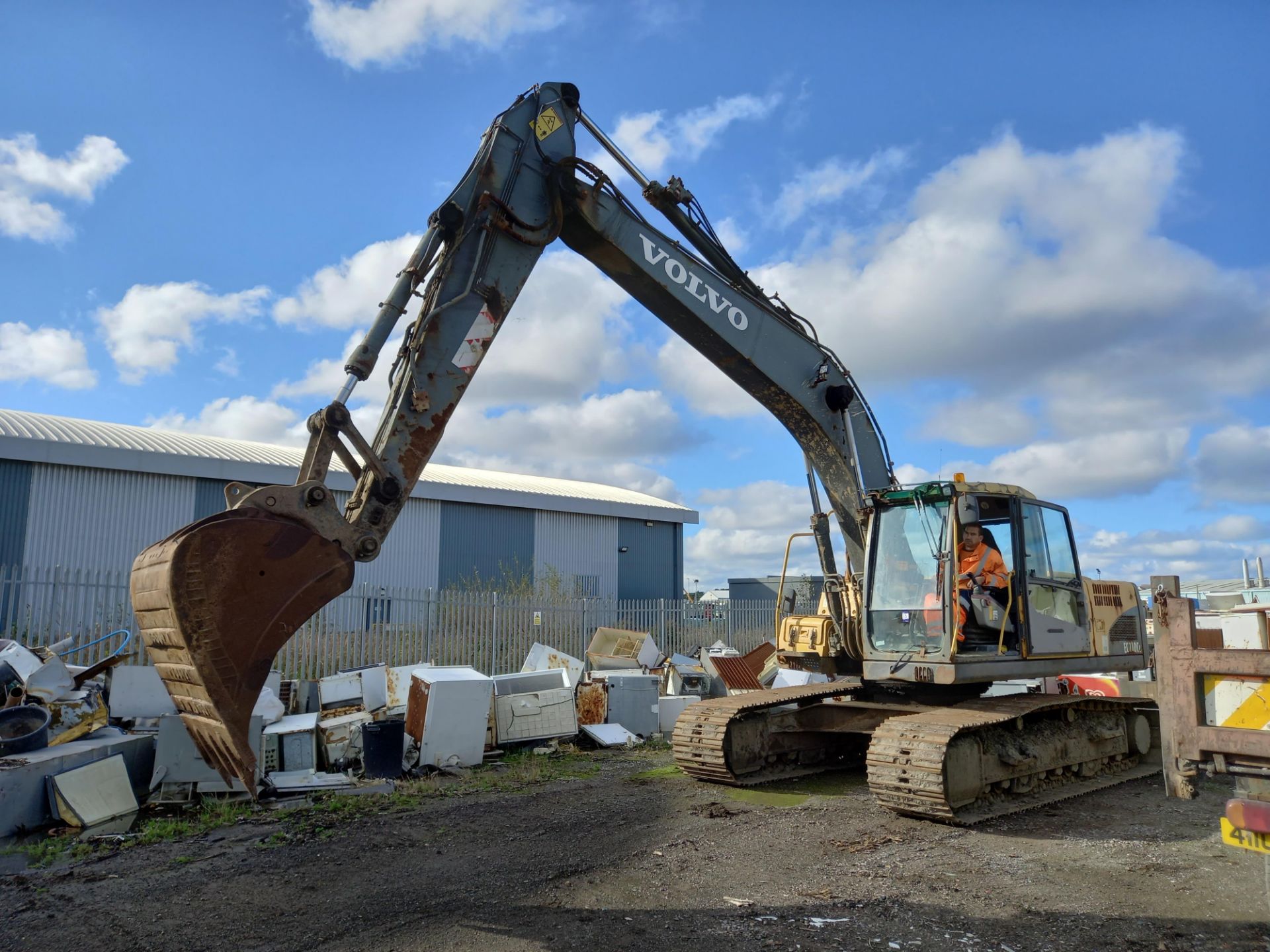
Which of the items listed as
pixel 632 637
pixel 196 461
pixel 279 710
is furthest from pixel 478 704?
pixel 196 461

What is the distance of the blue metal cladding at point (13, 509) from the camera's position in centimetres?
1786

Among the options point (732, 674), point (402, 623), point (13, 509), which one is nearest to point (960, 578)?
point (732, 674)

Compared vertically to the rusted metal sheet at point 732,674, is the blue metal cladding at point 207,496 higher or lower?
higher

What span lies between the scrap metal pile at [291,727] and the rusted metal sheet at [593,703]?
17mm

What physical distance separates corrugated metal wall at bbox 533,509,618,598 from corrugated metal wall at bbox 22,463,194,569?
9.70m

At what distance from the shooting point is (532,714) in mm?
10805

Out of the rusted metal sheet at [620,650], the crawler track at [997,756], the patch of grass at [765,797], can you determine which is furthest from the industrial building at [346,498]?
the crawler track at [997,756]

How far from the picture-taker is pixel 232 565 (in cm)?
→ 454

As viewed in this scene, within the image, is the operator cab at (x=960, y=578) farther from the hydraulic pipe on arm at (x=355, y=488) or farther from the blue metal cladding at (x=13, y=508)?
the blue metal cladding at (x=13, y=508)

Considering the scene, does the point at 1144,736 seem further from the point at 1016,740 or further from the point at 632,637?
the point at 632,637

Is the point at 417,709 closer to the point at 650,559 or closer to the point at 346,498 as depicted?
the point at 346,498

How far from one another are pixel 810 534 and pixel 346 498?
14.8 metres

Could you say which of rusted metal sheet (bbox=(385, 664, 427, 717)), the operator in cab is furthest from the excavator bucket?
rusted metal sheet (bbox=(385, 664, 427, 717))

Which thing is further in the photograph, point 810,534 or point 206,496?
point 206,496
